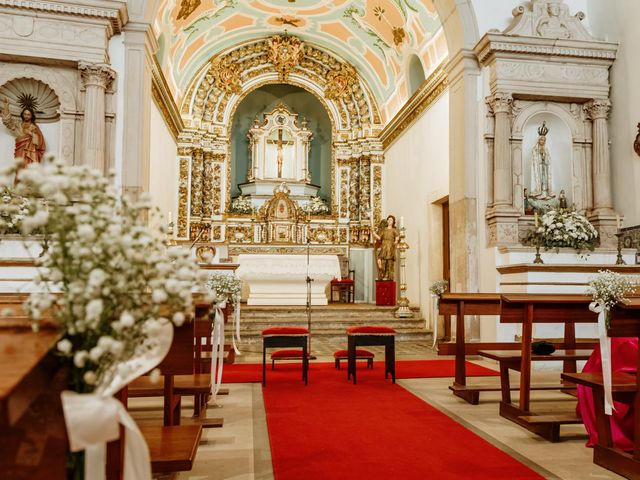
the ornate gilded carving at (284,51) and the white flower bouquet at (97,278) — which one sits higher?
the ornate gilded carving at (284,51)

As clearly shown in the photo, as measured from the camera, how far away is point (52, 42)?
7625 millimetres

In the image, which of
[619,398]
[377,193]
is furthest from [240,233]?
[619,398]

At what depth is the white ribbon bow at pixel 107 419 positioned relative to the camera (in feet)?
4.67

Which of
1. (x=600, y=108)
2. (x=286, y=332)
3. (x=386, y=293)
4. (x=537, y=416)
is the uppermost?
(x=600, y=108)

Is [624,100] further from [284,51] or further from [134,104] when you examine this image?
[284,51]

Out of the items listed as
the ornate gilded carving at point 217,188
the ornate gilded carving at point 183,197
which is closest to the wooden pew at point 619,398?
the ornate gilded carving at point 183,197

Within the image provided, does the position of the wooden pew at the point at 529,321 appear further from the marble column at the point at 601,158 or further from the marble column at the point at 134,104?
the marble column at the point at 134,104

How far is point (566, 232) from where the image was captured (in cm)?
799

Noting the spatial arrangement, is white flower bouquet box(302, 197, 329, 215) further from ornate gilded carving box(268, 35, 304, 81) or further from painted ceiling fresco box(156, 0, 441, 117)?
ornate gilded carving box(268, 35, 304, 81)

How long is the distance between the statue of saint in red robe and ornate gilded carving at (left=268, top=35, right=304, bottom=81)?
8.30m

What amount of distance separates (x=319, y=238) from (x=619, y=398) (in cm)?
1225

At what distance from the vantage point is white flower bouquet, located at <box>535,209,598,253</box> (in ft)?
26.1

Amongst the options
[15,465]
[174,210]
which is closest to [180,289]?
[15,465]

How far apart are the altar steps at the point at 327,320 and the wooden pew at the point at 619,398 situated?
23.5 feet
